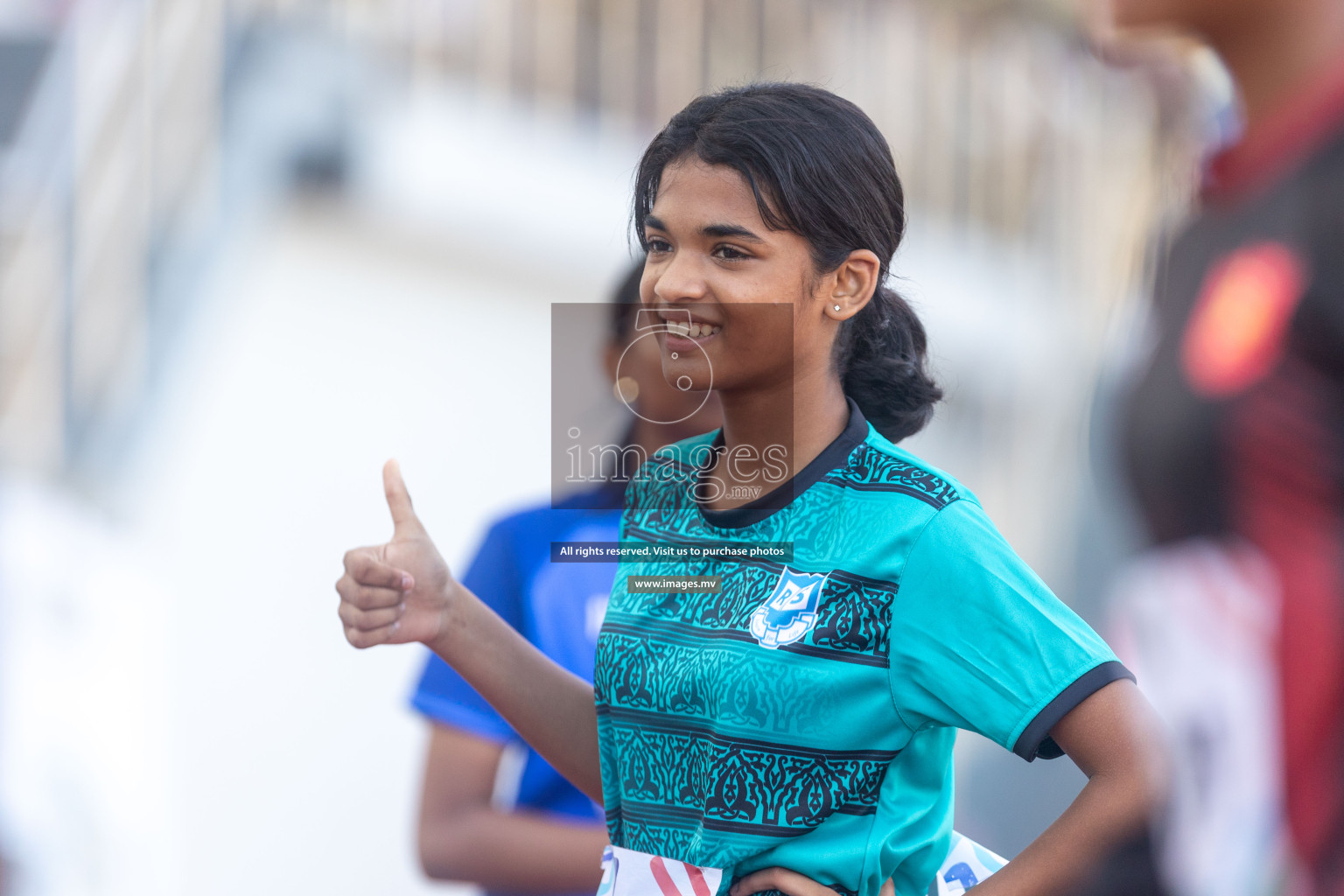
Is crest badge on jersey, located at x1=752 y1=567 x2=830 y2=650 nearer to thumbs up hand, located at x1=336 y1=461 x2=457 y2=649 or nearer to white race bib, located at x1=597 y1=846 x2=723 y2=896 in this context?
white race bib, located at x1=597 y1=846 x2=723 y2=896

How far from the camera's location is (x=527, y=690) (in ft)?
5.81

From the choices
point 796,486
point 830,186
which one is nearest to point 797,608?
point 796,486

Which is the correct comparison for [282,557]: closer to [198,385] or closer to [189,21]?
[198,385]

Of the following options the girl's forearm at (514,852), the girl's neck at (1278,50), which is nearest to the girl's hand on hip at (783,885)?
the girl's forearm at (514,852)

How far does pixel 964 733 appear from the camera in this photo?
6.07 meters

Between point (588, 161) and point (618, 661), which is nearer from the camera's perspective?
point (618, 661)

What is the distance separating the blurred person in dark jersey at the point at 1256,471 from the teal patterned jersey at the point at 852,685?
25 cm

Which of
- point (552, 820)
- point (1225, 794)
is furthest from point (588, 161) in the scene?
point (1225, 794)

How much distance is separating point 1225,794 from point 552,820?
138 cm

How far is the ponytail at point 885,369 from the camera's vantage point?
5.74 feet

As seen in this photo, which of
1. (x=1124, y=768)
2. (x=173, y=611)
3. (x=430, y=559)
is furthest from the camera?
(x=173, y=611)

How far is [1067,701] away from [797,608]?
0.29 m

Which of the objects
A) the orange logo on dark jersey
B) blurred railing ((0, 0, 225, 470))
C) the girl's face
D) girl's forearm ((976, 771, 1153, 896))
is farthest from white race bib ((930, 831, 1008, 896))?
blurred railing ((0, 0, 225, 470))

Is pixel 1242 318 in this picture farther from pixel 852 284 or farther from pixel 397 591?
pixel 397 591
